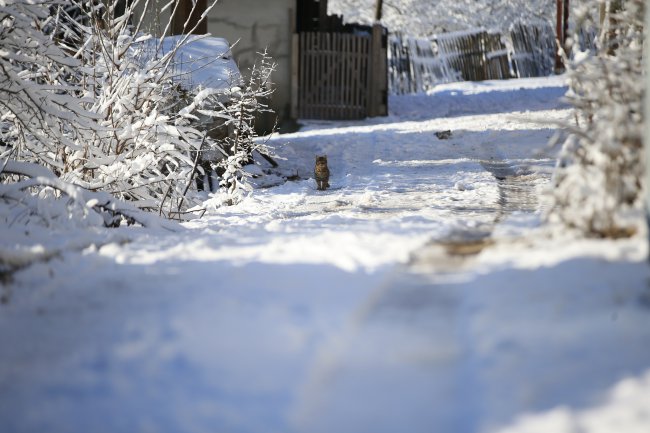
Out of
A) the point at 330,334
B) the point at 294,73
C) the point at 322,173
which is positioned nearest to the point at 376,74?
the point at 294,73

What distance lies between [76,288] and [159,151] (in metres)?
3.80

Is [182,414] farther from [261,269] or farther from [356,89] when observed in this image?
[356,89]

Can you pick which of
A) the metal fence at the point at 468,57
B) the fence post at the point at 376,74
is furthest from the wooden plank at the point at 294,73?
the metal fence at the point at 468,57

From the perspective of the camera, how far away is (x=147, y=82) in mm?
8039

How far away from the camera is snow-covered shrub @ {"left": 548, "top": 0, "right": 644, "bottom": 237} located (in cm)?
403

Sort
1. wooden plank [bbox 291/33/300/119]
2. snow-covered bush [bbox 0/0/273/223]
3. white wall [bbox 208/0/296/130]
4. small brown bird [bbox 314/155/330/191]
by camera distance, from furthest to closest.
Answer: wooden plank [bbox 291/33/300/119]
white wall [bbox 208/0/296/130]
small brown bird [bbox 314/155/330/191]
snow-covered bush [bbox 0/0/273/223]

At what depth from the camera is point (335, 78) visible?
57.1 feet

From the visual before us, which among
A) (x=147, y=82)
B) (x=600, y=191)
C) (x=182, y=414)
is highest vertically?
(x=147, y=82)

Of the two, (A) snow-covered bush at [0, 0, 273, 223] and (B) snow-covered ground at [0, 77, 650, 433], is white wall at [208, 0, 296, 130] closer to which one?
(A) snow-covered bush at [0, 0, 273, 223]

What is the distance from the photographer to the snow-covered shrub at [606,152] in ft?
13.2

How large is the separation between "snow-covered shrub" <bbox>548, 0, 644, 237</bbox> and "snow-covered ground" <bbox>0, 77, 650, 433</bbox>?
17 centimetres

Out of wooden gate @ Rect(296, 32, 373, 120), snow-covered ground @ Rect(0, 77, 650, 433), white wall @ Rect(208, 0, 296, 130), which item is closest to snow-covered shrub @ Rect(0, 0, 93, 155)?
snow-covered ground @ Rect(0, 77, 650, 433)

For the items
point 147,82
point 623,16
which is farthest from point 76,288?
point 147,82

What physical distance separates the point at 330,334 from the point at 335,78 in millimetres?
14465
